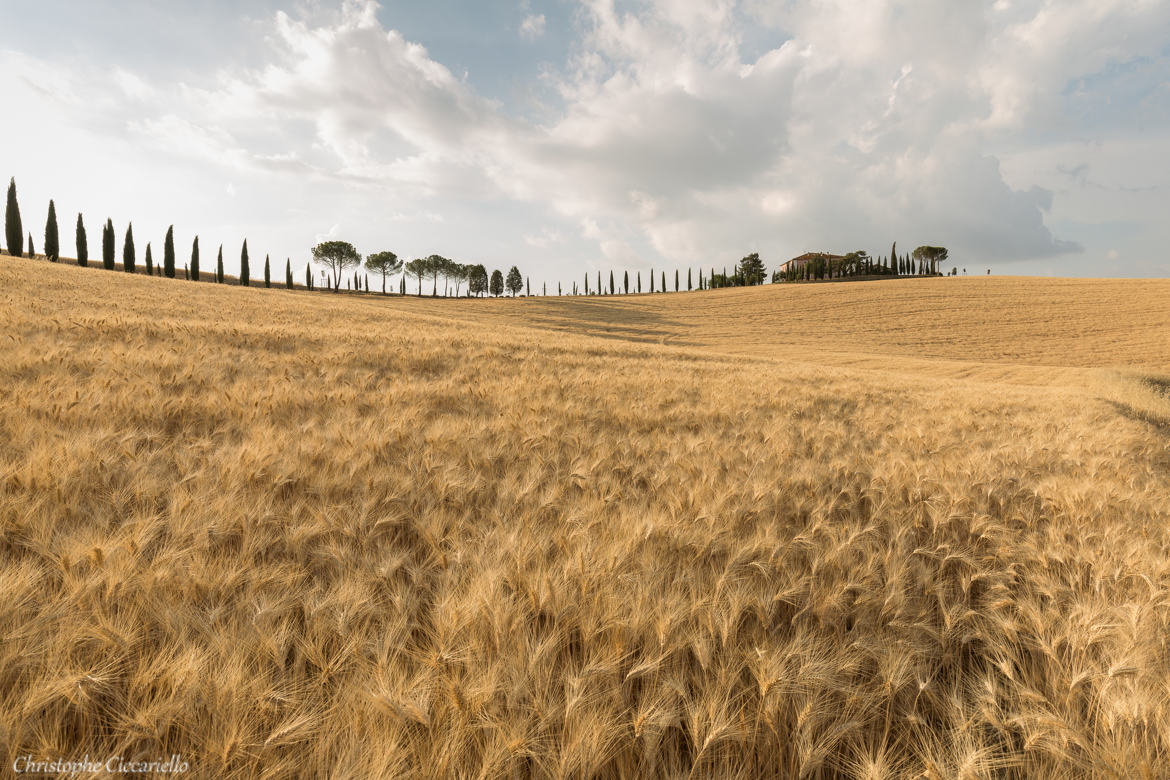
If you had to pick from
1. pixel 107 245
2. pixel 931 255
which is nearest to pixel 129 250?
pixel 107 245

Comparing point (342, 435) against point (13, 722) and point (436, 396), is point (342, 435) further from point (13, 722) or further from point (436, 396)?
point (13, 722)

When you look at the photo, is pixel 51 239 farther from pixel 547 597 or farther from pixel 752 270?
pixel 752 270

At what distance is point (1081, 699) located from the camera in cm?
150

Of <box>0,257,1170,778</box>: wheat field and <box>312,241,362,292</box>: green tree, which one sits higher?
<box>312,241,362,292</box>: green tree

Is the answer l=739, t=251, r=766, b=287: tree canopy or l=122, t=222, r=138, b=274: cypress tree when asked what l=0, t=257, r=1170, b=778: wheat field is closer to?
l=122, t=222, r=138, b=274: cypress tree

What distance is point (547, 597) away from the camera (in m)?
1.72

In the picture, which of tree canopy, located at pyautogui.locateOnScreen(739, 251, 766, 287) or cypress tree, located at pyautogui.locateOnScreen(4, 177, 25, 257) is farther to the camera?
tree canopy, located at pyautogui.locateOnScreen(739, 251, 766, 287)

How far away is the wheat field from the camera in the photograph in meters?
1.21

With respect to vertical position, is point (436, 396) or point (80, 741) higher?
point (436, 396)

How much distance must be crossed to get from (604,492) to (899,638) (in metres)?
1.61

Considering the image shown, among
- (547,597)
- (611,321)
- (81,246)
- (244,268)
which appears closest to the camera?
(547,597)

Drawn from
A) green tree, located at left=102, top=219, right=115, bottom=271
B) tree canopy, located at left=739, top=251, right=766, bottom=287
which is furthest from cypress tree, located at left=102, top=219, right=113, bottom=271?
tree canopy, located at left=739, top=251, right=766, bottom=287

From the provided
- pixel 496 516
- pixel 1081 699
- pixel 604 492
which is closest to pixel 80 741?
pixel 496 516

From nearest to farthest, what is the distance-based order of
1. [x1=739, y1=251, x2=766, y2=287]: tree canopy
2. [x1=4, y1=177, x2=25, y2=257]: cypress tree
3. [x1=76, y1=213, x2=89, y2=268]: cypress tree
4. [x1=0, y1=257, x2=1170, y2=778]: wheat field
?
1. [x1=0, y1=257, x2=1170, y2=778]: wheat field
2. [x1=4, y1=177, x2=25, y2=257]: cypress tree
3. [x1=76, y1=213, x2=89, y2=268]: cypress tree
4. [x1=739, y1=251, x2=766, y2=287]: tree canopy
